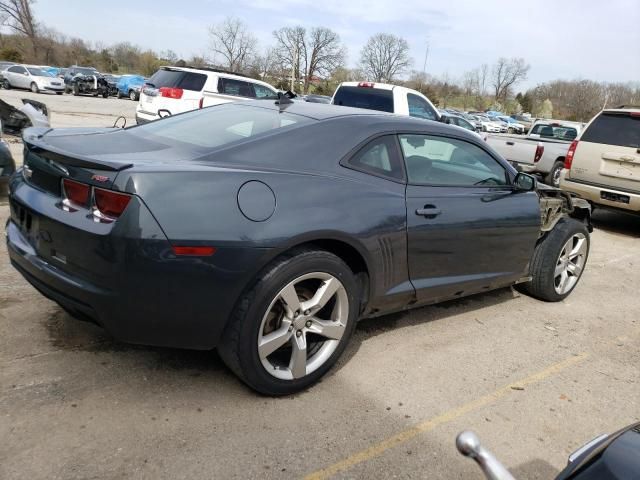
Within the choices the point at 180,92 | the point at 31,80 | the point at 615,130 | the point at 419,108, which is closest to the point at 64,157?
the point at 419,108

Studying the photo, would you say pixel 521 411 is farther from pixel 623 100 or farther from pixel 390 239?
pixel 623 100

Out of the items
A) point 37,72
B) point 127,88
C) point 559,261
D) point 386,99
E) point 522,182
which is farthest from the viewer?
point 127,88

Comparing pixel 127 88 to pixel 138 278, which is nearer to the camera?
pixel 138 278

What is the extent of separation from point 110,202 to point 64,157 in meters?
0.44

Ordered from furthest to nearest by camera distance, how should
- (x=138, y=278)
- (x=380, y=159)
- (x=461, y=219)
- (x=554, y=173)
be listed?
1. (x=554, y=173)
2. (x=461, y=219)
3. (x=380, y=159)
4. (x=138, y=278)

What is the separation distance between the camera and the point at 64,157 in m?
2.55

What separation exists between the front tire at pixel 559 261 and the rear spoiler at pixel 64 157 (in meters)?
3.60

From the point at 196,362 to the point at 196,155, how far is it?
4.02 feet

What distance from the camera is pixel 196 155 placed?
107 inches

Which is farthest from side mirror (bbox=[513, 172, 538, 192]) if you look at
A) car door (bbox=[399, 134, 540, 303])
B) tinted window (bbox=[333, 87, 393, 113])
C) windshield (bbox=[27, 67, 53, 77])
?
windshield (bbox=[27, 67, 53, 77])

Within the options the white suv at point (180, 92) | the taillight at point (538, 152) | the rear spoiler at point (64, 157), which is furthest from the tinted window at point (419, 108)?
the rear spoiler at point (64, 157)

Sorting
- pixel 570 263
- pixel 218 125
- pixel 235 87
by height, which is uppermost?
pixel 235 87

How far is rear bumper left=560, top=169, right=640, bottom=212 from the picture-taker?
7703 mm

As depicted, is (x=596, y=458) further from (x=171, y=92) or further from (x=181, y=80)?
(x=181, y=80)
